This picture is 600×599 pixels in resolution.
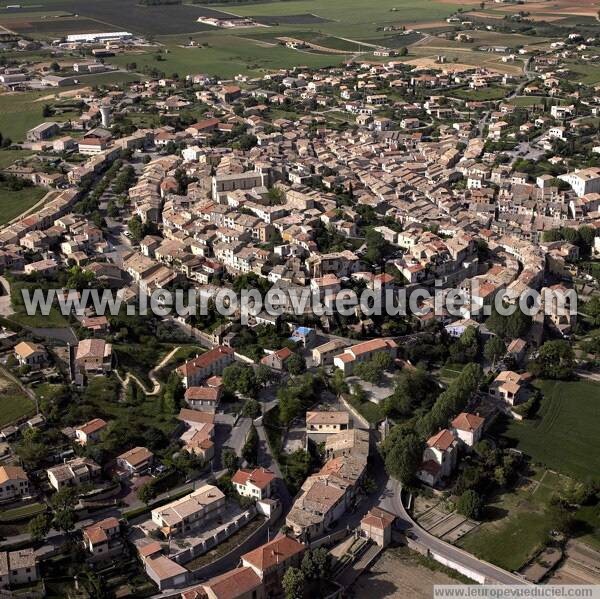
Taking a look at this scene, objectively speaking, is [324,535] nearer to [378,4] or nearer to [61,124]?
[61,124]

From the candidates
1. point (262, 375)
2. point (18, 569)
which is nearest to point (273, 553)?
point (18, 569)

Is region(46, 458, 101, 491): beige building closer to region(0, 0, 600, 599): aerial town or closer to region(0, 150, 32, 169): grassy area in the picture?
region(0, 0, 600, 599): aerial town

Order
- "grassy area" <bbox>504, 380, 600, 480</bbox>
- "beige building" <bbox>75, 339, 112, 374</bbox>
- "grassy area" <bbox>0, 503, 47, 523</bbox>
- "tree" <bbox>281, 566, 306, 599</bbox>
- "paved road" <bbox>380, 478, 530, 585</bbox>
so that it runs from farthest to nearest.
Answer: "beige building" <bbox>75, 339, 112, 374</bbox> → "grassy area" <bbox>504, 380, 600, 480</bbox> → "grassy area" <bbox>0, 503, 47, 523</bbox> → "paved road" <bbox>380, 478, 530, 585</bbox> → "tree" <bbox>281, 566, 306, 599</bbox>

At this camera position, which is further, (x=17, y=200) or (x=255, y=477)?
(x=17, y=200)

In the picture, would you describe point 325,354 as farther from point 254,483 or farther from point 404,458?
point 254,483

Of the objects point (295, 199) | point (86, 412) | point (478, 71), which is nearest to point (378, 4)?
point (478, 71)

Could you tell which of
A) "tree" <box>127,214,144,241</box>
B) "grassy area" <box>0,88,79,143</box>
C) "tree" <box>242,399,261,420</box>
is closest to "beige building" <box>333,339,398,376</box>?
"tree" <box>242,399,261,420</box>
